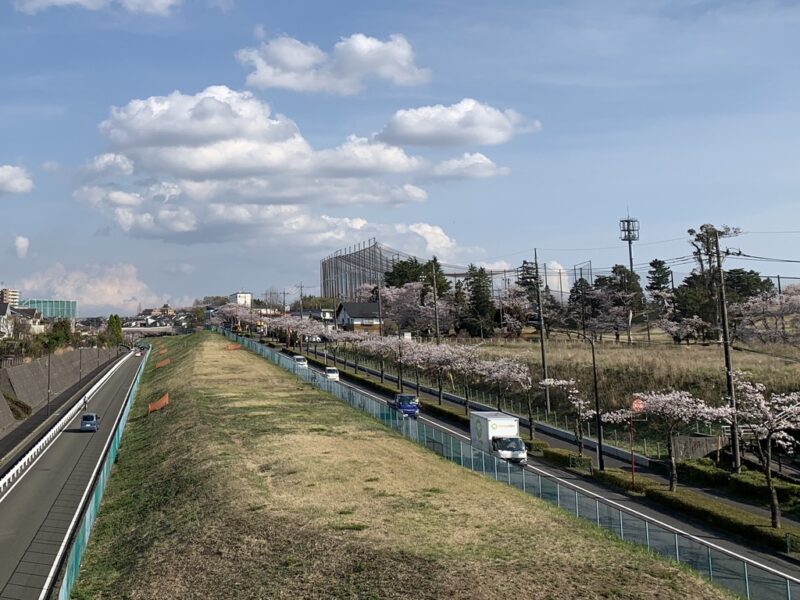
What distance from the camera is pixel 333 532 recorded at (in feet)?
85.5

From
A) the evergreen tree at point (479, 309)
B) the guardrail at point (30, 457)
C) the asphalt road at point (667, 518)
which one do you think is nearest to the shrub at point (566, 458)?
the asphalt road at point (667, 518)

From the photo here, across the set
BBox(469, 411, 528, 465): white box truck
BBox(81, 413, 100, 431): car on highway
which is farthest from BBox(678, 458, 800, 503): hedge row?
BBox(81, 413, 100, 431): car on highway

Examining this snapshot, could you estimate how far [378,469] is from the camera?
38156 millimetres

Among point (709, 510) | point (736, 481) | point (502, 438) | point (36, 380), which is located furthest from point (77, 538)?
point (36, 380)

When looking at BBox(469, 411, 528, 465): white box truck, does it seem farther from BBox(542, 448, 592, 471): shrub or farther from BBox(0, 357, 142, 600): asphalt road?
BBox(0, 357, 142, 600): asphalt road

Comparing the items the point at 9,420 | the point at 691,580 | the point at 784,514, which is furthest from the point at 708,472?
the point at 9,420

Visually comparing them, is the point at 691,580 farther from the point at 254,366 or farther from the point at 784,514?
the point at 254,366

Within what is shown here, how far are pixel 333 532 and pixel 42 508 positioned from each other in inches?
772

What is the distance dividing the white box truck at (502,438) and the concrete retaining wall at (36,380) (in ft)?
156

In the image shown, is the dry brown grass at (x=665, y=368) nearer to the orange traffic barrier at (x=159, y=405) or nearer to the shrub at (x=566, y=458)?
the shrub at (x=566, y=458)

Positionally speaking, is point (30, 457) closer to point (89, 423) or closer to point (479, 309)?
point (89, 423)

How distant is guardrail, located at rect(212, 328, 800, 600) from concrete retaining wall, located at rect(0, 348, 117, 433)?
150 ft

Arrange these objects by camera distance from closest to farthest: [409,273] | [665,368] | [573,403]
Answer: [573,403] → [665,368] → [409,273]

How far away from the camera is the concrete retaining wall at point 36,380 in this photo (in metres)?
78.2
